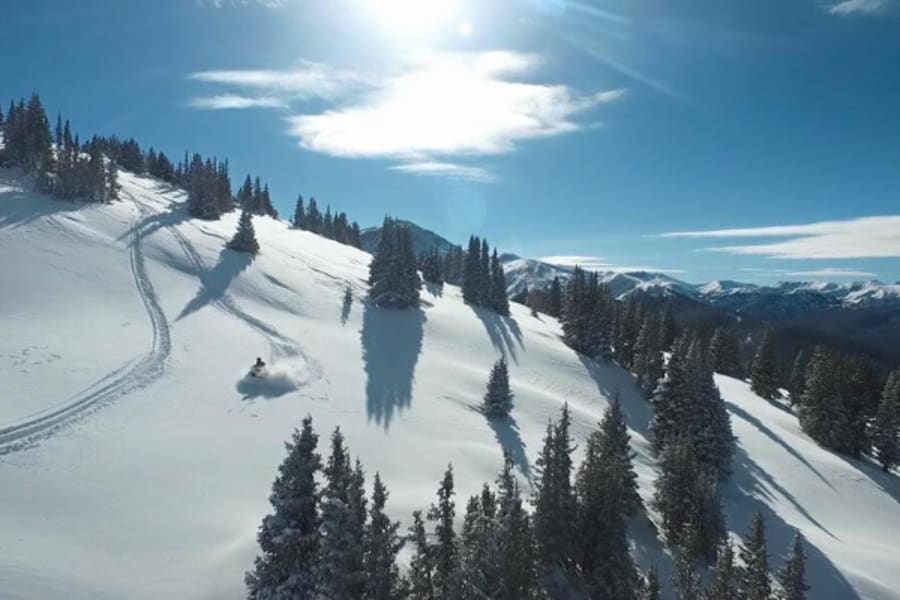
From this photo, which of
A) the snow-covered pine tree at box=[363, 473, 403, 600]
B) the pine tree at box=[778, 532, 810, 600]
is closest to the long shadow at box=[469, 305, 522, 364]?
the pine tree at box=[778, 532, 810, 600]

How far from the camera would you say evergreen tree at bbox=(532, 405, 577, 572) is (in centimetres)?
2233

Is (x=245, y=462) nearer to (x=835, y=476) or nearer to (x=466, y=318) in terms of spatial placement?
(x=466, y=318)

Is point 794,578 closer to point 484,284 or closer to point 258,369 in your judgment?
point 258,369

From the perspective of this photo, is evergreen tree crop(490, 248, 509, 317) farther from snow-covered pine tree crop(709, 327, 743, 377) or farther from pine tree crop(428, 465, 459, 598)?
pine tree crop(428, 465, 459, 598)

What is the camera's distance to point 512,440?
122 ft

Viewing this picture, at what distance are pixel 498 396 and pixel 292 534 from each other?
2706 cm

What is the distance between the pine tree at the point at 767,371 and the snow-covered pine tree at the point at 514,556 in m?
65.3

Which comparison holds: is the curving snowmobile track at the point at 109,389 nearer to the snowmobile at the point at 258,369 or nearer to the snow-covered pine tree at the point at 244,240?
the snowmobile at the point at 258,369

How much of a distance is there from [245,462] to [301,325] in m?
26.8

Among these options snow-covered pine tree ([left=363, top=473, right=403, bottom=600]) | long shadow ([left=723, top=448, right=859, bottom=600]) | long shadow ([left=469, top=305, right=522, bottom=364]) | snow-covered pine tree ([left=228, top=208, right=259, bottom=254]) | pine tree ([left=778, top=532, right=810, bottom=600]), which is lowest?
long shadow ([left=723, top=448, right=859, bottom=600])

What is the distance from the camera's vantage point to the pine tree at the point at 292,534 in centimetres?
1550

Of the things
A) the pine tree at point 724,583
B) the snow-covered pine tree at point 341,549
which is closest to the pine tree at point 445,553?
the snow-covered pine tree at point 341,549

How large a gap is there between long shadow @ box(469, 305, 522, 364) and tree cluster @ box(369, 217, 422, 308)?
10.1 metres

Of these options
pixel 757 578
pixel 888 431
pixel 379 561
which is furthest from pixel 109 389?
pixel 888 431
